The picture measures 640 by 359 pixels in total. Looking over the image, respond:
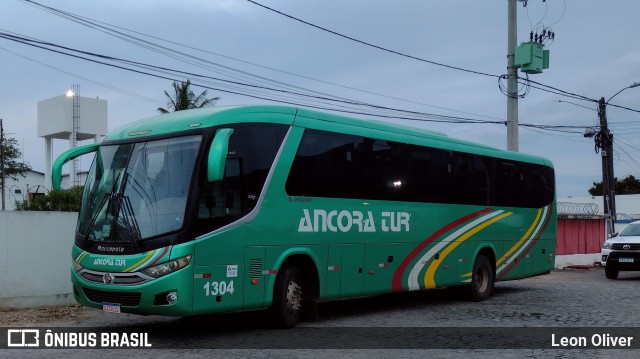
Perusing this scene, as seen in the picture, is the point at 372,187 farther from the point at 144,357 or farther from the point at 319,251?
the point at 144,357

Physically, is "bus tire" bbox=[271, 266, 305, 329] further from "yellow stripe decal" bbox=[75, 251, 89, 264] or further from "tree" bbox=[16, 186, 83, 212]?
"tree" bbox=[16, 186, 83, 212]

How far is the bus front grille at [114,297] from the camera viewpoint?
991cm

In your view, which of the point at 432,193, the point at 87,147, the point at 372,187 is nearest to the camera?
the point at 87,147

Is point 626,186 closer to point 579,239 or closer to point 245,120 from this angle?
point 579,239

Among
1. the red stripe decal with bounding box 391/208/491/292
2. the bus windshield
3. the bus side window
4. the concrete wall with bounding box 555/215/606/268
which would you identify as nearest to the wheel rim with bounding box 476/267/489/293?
the red stripe decal with bounding box 391/208/491/292

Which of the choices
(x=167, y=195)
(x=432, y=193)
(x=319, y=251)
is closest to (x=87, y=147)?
(x=167, y=195)

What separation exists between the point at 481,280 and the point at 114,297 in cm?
950

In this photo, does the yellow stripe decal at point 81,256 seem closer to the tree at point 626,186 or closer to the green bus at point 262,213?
the green bus at point 262,213

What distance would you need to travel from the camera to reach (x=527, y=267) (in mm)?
18438

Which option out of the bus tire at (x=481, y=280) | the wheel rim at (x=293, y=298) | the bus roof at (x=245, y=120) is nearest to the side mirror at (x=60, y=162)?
the bus roof at (x=245, y=120)

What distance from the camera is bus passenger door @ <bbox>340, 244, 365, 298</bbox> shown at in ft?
41.7

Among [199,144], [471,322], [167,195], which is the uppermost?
[199,144]

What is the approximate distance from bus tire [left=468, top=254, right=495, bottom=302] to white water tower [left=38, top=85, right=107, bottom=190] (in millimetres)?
41297

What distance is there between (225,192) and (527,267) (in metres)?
10.5
